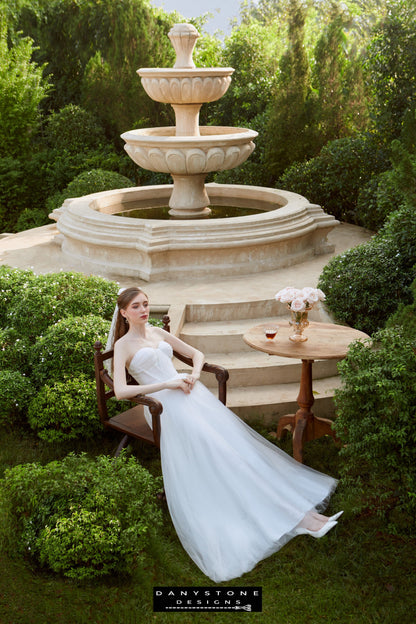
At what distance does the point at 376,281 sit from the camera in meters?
7.56

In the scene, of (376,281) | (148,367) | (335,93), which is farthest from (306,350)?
(335,93)

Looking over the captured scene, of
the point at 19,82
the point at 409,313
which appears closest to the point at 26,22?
the point at 19,82

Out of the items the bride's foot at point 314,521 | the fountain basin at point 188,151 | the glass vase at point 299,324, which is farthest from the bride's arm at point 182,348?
the fountain basin at point 188,151

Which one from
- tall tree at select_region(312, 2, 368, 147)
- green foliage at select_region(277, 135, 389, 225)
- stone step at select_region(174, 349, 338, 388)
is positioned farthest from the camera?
tall tree at select_region(312, 2, 368, 147)

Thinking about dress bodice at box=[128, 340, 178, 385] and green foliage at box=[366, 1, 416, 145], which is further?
green foliage at box=[366, 1, 416, 145]

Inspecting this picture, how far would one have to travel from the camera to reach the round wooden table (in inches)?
227

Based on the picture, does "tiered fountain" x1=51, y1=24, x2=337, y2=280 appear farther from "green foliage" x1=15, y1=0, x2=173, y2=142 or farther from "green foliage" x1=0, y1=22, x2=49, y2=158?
"green foliage" x1=15, y1=0, x2=173, y2=142

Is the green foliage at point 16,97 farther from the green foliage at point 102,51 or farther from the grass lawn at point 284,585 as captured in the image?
the grass lawn at point 284,585

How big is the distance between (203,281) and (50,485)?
4411mm

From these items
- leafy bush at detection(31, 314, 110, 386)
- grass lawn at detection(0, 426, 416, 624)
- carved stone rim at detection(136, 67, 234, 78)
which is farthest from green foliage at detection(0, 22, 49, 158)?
grass lawn at detection(0, 426, 416, 624)

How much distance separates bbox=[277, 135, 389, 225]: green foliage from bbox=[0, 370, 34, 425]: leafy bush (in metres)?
6.77

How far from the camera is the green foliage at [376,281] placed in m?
7.54

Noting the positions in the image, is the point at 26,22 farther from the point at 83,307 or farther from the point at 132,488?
the point at 132,488

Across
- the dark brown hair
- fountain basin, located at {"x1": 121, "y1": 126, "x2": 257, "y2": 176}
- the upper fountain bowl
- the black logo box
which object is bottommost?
the black logo box
